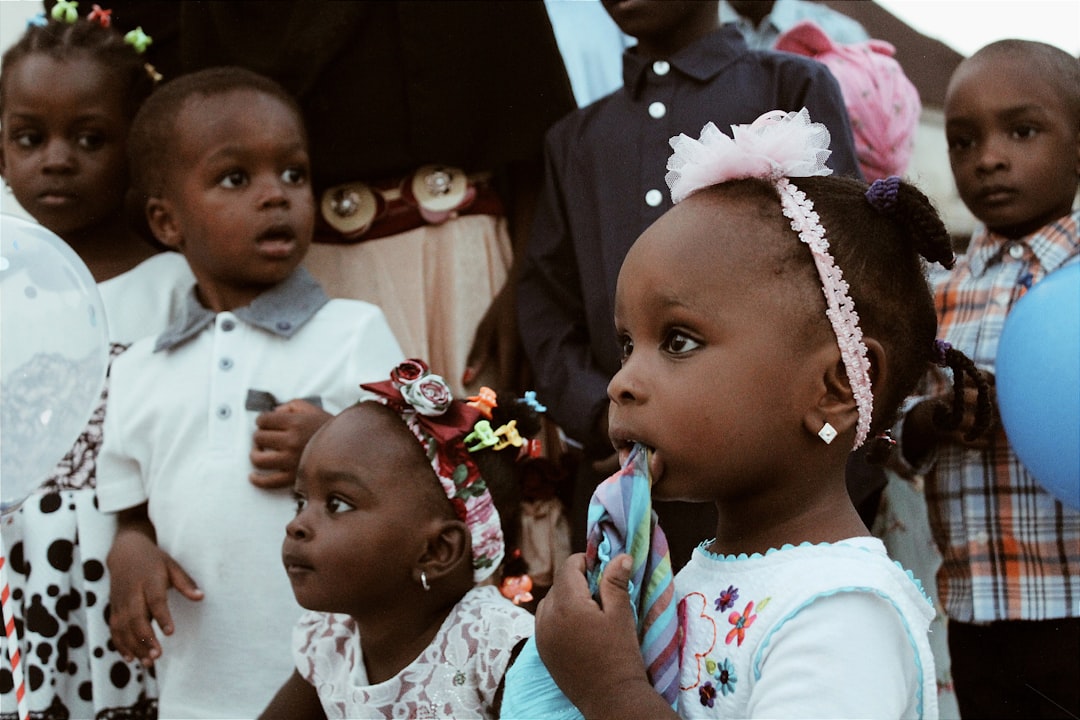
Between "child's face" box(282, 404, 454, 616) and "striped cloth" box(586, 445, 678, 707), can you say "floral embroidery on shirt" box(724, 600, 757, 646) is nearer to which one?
"striped cloth" box(586, 445, 678, 707)

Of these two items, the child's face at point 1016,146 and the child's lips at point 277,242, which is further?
the child's lips at point 277,242

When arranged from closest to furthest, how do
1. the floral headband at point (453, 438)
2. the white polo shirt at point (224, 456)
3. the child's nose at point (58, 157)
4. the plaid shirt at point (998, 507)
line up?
the floral headband at point (453, 438)
the plaid shirt at point (998, 507)
the white polo shirt at point (224, 456)
the child's nose at point (58, 157)

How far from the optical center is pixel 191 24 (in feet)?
10.4

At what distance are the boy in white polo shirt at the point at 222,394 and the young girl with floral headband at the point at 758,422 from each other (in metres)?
1.20

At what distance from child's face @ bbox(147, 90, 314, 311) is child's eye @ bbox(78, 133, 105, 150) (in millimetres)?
332

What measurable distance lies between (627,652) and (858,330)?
1.69ft

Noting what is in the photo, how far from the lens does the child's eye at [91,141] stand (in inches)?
122

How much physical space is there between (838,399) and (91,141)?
7.51 ft

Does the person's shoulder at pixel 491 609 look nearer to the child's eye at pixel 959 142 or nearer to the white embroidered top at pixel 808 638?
the white embroidered top at pixel 808 638

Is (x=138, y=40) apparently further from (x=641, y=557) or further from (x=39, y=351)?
(x=641, y=557)

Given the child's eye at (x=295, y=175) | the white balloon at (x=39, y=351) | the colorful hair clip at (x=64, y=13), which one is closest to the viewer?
the white balloon at (x=39, y=351)

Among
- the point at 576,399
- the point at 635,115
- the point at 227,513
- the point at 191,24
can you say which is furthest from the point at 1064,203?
the point at 191,24

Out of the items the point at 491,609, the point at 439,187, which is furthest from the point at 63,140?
the point at 491,609

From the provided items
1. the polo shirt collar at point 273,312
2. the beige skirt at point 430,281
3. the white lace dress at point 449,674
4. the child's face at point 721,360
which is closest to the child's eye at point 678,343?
the child's face at point 721,360
